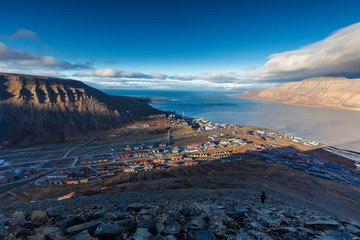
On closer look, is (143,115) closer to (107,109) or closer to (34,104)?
(107,109)

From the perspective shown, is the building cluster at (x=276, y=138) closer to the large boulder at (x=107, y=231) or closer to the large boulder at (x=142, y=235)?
the large boulder at (x=142, y=235)

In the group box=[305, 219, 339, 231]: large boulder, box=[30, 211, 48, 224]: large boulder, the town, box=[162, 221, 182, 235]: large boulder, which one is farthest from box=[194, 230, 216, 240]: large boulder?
the town

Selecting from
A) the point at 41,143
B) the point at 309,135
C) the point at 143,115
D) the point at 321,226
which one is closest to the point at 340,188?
the point at 321,226

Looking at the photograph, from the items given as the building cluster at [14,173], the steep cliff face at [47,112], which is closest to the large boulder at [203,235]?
the building cluster at [14,173]

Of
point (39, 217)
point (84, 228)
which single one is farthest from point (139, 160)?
point (84, 228)

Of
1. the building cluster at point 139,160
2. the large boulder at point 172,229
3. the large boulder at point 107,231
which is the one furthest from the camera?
the building cluster at point 139,160
